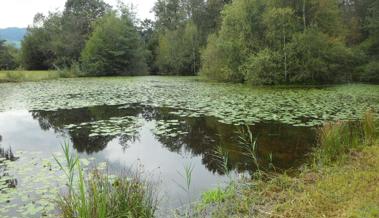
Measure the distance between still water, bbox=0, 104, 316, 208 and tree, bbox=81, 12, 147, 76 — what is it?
2311cm

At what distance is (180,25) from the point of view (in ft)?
130

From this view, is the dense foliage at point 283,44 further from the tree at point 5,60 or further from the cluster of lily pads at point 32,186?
the tree at point 5,60

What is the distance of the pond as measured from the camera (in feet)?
16.8

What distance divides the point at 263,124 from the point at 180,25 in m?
32.6

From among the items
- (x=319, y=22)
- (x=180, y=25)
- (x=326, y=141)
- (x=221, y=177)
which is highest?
(x=180, y=25)

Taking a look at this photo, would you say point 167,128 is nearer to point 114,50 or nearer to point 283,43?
point 283,43

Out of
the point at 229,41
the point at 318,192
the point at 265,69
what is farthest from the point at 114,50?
the point at 318,192

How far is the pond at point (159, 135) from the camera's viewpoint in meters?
5.12

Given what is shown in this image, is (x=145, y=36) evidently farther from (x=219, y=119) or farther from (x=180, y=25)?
(x=219, y=119)

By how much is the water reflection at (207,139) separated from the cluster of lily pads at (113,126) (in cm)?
19

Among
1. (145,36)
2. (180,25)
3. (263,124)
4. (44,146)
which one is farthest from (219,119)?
(145,36)

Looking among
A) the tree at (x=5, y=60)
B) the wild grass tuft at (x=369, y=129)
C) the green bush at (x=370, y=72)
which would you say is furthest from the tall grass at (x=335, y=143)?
the tree at (x=5, y=60)

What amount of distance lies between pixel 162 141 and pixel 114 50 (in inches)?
1135

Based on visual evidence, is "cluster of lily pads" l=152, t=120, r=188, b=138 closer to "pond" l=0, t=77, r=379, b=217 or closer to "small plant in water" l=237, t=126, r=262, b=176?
"pond" l=0, t=77, r=379, b=217
